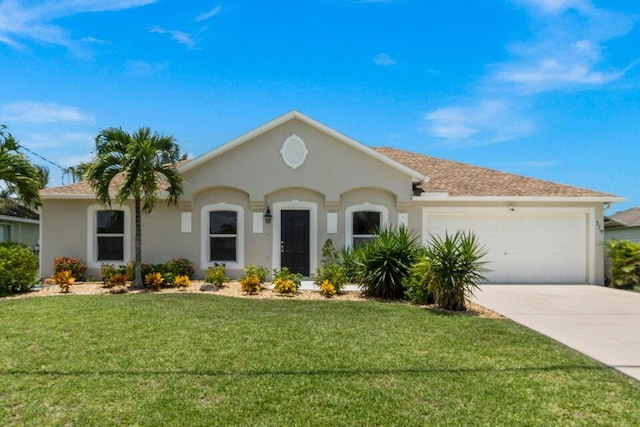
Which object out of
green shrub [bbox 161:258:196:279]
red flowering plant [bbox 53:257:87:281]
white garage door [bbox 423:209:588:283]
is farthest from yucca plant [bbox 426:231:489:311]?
red flowering plant [bbox 53:257:87:281]

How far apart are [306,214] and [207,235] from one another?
3.45 meters

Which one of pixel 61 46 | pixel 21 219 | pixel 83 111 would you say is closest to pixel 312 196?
pixel 61 46

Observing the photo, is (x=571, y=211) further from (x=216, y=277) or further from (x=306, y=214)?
(x=216, y=277)

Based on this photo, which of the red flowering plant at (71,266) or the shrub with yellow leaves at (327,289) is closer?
the shrub with yellow leaves at (327,289)

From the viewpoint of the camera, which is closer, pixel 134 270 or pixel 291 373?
pixel 291 373

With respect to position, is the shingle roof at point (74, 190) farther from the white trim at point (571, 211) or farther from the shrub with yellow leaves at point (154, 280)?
the white trim at point (571, 211)

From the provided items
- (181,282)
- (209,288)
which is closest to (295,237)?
(209,288)

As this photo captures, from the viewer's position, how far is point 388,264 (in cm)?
1092

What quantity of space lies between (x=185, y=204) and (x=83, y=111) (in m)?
8.77

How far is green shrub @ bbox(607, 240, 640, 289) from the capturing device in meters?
13.7

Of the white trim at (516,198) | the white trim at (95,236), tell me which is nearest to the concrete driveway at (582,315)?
the white trim at (516,198)

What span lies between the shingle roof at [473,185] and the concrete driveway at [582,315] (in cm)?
329

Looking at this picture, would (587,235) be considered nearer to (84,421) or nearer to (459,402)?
(459,402)

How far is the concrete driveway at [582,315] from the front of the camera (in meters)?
6.46
